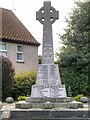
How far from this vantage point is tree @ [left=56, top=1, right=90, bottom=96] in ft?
74.8

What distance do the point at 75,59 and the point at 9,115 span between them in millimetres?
13305

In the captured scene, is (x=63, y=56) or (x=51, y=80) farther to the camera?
(x=63, y=56)

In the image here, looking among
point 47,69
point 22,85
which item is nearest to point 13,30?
point 22,85

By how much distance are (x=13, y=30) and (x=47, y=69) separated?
16.4m

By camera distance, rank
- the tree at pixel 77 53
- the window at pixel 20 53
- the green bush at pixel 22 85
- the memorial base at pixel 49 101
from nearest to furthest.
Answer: the memorial base at pixel 49 101, the green bush at pixel 22 85, the tree at pixel 77 53, the window at pixel 20 53

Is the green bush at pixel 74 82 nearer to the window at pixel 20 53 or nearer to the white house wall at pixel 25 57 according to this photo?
the white house wall at pixel 25 57

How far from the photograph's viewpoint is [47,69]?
13.5 metres

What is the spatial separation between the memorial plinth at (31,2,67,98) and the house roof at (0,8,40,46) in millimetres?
13237

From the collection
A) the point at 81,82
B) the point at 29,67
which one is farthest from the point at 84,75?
Result: the point at 29,67

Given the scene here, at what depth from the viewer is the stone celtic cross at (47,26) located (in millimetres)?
13758

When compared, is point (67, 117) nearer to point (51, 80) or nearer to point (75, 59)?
point (51, 80)

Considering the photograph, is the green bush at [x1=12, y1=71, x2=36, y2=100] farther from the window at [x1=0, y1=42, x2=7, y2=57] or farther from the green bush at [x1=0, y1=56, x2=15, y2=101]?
the window at [x1=0, y1=42, x2=7, y2=57]

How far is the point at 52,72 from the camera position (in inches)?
531

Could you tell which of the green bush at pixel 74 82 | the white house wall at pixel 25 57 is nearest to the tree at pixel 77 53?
the green bush at pixel 74 82
